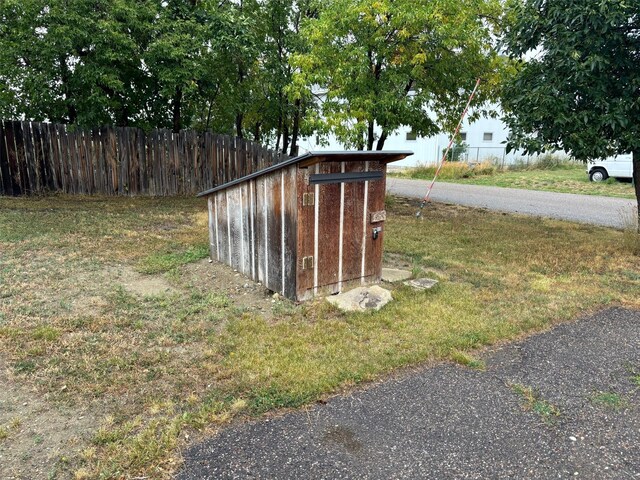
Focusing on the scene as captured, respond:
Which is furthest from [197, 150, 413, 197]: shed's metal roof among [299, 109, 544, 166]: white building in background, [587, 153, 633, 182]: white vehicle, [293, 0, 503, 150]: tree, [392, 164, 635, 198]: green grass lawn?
[299, 109, 544, 166]: white building in background

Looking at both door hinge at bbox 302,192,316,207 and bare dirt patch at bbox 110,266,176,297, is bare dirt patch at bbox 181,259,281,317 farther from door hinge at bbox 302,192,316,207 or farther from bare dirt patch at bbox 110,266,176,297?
door hinge at bbox 302,192,316,207

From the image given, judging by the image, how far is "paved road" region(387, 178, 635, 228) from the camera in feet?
34.3

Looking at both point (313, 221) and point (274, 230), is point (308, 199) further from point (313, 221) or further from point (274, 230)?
point (274, 230)

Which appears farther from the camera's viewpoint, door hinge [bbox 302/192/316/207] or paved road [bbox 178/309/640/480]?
door hinge [bbox 302/192/316/207]

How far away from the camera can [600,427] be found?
2.77 meters

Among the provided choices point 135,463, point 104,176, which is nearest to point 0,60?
point 104,176

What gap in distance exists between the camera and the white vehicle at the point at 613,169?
16.8 metres

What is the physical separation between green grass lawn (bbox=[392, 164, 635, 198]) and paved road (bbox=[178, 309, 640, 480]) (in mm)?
12918

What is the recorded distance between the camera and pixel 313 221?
4445 millimetres

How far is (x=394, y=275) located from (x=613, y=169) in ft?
50.9

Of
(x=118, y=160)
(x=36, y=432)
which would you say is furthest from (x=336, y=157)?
(x=118, y=160)

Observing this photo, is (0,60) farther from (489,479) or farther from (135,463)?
(489,479)

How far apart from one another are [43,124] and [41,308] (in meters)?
7.39

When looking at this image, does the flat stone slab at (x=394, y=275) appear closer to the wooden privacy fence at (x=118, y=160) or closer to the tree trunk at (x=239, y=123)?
the wooden privacy fence at (x=118, y=160)
